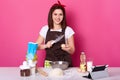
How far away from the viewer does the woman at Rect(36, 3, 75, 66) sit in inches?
80.9

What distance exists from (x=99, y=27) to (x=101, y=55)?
0.83 ft

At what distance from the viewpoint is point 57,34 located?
2088 millimetres

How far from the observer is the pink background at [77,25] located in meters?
2.24

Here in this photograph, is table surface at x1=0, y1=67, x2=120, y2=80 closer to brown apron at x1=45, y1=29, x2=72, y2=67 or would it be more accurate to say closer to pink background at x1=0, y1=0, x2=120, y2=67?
brown apron at x1=45, y1=29, x2=72, y2=67

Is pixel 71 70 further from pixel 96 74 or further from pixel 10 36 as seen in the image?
pixel 10 36

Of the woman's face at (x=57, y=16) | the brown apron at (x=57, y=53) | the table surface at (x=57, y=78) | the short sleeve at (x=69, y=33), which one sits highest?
the woman's face at (x=57, y=16)

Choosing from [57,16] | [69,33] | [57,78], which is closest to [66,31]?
[69,33]

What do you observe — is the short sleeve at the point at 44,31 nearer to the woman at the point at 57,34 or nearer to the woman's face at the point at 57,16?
the woman at the point at 57,34

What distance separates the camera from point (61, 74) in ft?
4.90

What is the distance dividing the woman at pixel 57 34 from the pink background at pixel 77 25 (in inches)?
6.4

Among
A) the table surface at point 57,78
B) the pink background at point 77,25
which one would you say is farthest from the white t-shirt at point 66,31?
the table surface at point 57,78

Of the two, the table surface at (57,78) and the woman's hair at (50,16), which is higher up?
the woman's hair at (50,16)

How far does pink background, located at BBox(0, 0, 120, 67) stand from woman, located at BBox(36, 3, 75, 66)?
161 mm

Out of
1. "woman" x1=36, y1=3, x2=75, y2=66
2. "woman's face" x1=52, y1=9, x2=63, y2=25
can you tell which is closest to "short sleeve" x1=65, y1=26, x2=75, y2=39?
"woman" x1=36, y1=3, x2=75, y2=66
